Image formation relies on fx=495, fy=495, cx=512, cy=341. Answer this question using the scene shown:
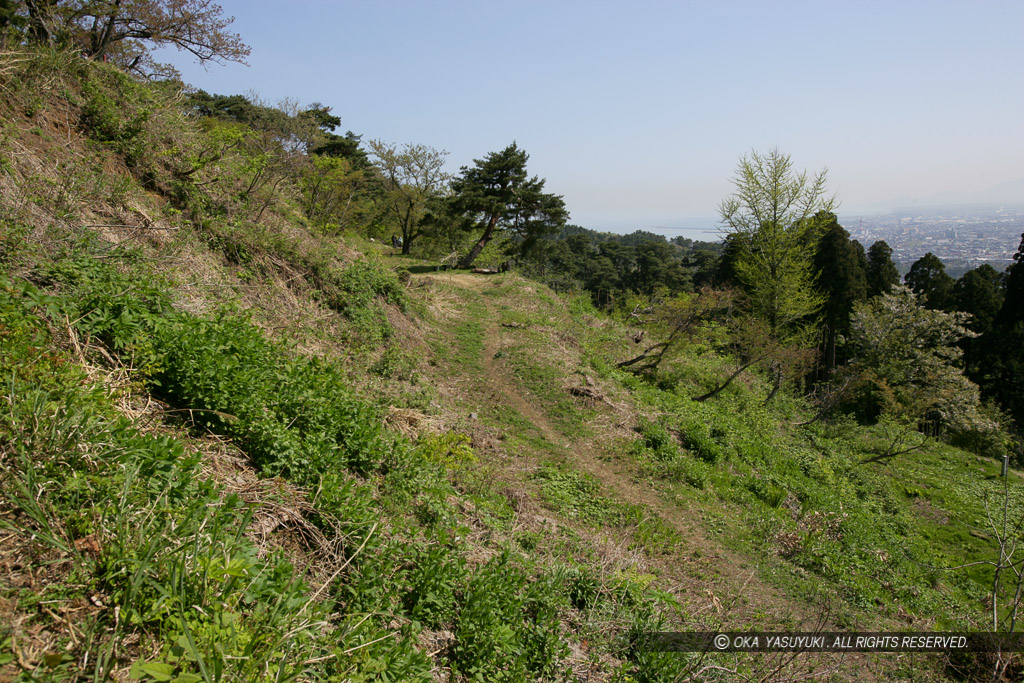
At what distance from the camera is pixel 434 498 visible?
4.77 m

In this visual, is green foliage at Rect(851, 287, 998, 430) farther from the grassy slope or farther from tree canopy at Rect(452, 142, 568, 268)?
tree canopy at Rect(452, 142, 568, 268)

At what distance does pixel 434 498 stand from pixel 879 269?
35.7 metres

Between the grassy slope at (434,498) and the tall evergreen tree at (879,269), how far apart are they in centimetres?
2019

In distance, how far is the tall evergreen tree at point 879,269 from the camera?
30250 millimetres

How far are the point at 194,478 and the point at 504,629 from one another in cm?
220

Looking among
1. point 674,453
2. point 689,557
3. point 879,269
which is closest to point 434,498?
point 689,557

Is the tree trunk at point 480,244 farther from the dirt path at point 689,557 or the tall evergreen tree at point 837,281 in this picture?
the tall evergreen tree at point 837,281

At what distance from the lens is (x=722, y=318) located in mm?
18250

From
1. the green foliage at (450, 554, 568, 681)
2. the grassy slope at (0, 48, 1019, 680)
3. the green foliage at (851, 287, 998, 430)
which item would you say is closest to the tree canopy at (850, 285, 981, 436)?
the green foliage at (851, 287, 998, 430)

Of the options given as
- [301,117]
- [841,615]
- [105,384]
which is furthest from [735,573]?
[301,117]

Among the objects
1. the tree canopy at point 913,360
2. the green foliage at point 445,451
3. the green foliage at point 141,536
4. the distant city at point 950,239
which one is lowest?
the tree canopy at point 913,360

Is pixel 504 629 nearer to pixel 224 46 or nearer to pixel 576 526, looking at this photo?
pixel 576 526

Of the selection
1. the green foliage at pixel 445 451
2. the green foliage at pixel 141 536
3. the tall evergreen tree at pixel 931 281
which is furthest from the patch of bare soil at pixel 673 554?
the tall evergreen tree at pixel 931 281

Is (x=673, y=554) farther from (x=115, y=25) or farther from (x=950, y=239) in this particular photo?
(x=950, y=239)
